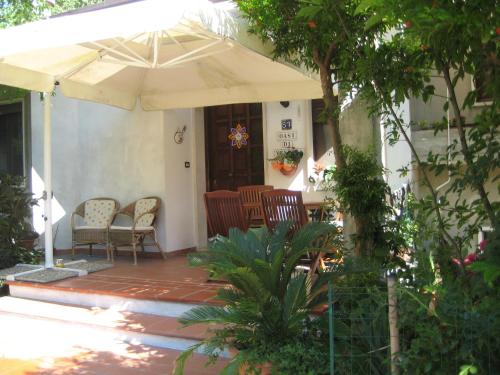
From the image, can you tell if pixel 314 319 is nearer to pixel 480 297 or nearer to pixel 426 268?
pixel 426 268

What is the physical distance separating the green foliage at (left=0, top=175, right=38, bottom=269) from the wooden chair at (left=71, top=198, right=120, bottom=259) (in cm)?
63

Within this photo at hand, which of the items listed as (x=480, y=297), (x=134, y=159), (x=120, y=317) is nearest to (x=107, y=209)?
(x=134, y=159)

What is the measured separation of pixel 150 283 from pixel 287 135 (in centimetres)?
314

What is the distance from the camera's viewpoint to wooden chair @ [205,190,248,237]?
531 centimetres

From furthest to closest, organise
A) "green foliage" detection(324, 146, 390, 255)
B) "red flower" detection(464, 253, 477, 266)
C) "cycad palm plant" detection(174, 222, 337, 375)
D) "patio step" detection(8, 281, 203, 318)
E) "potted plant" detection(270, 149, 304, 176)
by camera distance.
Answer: "potted plant" detection(270, 149, 304, 176) → "patio step" detection(8, 281, 203, 318) → "green foliage" detection(324, 146, 390, 255) → "cycad palm plant" detection(174, 222, 337, 375) → "red flower" detection(464, 253, 477, 266)

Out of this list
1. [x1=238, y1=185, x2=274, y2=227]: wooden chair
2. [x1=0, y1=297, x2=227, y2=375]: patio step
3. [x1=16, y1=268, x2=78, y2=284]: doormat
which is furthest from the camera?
[x1=238, y1=185, x2=274, y2=227]: wooden chair

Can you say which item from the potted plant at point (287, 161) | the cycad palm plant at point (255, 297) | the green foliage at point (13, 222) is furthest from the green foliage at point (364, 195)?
the green foliage at point (13, 222)

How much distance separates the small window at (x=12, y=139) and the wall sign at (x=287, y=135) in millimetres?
4535

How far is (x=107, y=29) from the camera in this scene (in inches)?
Answer: 158

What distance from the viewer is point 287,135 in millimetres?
7395

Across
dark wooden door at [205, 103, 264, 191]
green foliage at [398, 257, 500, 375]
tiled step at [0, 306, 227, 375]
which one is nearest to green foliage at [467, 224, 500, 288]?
green foliage at [398, 257, 500, 375]

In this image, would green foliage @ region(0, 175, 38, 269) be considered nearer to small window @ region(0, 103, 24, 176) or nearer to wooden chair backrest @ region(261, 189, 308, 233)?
small window @ region(0, 103, 24, 176)

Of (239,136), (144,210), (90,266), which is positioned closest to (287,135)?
(239,136)

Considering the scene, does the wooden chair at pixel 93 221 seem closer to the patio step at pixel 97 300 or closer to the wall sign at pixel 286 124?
the patio step at pixel 97 300
